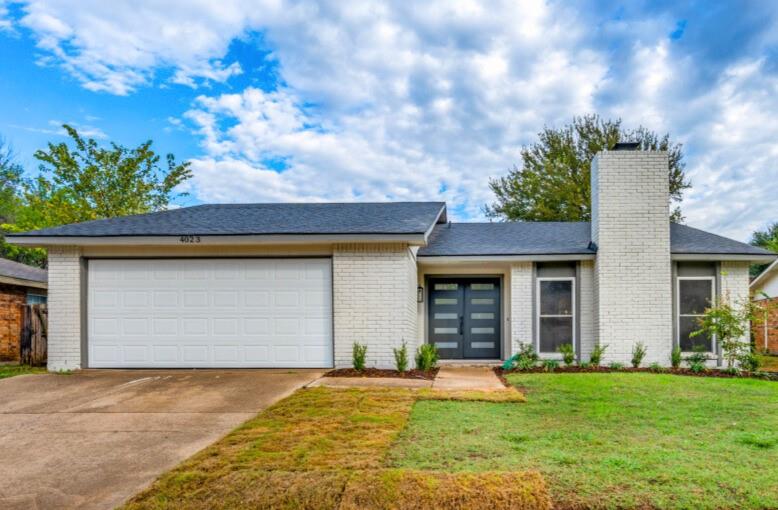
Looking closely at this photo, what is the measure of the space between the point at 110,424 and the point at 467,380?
5182 millimetres

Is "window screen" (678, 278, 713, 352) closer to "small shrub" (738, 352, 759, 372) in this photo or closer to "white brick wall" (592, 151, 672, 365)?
"white brick wall" (592, 151, 672, 365)

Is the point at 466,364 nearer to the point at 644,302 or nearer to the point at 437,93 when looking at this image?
the point at 644,302

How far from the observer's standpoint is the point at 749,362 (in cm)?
1010

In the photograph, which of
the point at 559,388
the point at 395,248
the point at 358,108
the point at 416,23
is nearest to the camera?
the point at 559,388

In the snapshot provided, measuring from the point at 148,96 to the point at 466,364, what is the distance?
12175 millimetres

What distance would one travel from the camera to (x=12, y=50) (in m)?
16.3

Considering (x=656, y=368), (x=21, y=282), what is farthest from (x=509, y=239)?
(x=21, y=282)

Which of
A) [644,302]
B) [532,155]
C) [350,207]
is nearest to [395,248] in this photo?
[350,207]

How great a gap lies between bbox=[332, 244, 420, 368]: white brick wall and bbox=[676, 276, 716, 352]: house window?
596 centimetres

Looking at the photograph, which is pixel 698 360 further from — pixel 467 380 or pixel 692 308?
pixel 467 380

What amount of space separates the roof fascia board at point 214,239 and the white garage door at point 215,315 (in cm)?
53

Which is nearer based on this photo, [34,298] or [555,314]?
[555,314]

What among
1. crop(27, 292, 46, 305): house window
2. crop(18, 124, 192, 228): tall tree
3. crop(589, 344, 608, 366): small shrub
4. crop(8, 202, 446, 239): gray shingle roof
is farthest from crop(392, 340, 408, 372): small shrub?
crop(18, 124, 192, 228): tall tree

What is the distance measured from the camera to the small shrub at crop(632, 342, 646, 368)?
35.0 ft
